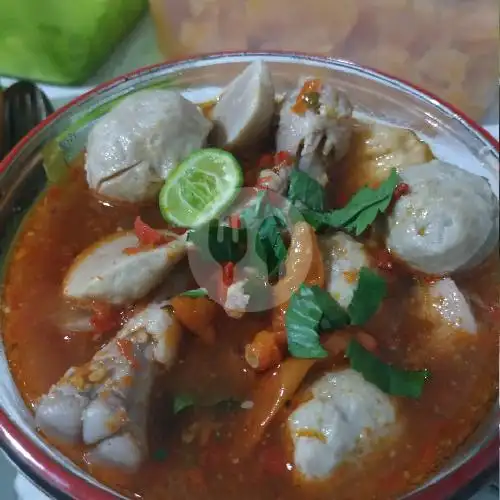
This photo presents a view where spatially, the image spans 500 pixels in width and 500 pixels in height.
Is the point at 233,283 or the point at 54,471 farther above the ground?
the point at 233,283

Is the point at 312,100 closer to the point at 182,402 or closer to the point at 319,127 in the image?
the point at 319,127

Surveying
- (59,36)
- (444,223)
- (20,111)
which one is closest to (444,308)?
(444,223)

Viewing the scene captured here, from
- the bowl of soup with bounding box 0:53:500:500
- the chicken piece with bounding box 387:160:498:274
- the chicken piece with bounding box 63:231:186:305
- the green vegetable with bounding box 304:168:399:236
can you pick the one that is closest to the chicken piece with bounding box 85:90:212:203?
the bowl of soup with bounding box 0:53:500:500

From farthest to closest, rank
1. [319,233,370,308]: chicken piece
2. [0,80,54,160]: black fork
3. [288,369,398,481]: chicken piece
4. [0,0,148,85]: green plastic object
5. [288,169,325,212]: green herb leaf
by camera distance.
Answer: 1. [0,0,148,85]: green plastic object
2. [0,80,54,160]: black fork
3. [288,169,325,212]: green herb leaf
4. [319,233,370,308]: chicken piece
5. [288,369,398,481]: chicken piece

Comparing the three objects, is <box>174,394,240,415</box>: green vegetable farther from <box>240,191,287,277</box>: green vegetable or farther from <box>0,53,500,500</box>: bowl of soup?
<box>240,191,287,277</box>: green vegetable

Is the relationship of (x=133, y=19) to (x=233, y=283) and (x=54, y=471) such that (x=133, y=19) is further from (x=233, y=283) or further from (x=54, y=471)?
(x=54, y=471)

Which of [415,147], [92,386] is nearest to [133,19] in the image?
[415,147]

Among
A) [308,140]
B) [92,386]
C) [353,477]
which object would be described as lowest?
[353,477]
